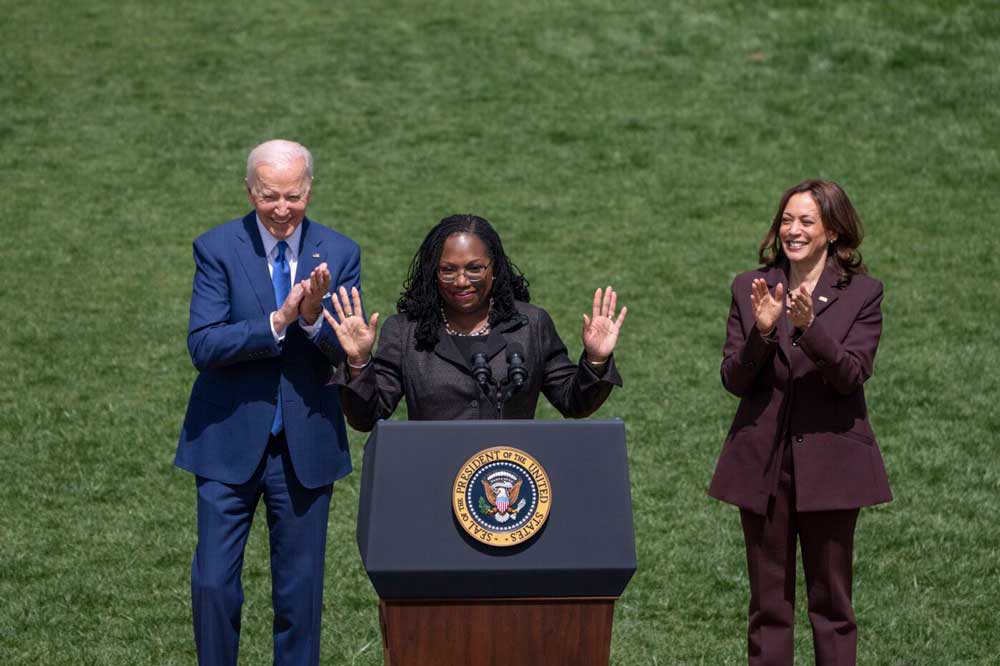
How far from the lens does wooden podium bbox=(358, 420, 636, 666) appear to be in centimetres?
478

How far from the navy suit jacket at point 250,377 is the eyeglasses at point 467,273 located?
572 mm

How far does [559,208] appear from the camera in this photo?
13.6 meters

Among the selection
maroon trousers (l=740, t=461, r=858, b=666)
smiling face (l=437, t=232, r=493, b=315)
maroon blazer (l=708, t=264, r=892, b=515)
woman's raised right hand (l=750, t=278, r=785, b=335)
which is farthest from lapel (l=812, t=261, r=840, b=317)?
smiling face (l=437, t=232, r=493, b=315)

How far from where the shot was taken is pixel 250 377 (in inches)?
227

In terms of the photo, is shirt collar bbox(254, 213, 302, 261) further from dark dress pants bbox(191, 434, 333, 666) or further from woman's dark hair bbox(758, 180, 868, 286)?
woman's dark hair bbox(758, 180, 868, 286)

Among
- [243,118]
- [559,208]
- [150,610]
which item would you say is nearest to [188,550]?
[150,610]

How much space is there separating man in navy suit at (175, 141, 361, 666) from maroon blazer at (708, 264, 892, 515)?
4.63 ft

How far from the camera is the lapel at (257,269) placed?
226 inches

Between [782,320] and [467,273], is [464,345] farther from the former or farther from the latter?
[782,320]

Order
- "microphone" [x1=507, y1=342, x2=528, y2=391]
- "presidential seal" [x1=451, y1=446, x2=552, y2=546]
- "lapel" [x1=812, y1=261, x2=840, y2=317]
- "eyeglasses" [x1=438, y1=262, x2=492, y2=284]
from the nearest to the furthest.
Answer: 1. "presidential seal" [x1=451, y1=446, x2=552, y2=546]
2. "microphone" [x1=507, y1=342, x2=528, y2=391]
3. "eyeglasses" [x1=438, y1=262, x2=492, y2=284]
4. "lapel" [x1=812, y1=261, x2=840, y2=317]

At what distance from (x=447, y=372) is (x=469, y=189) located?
8.67 meters

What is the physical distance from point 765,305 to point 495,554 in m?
1.45

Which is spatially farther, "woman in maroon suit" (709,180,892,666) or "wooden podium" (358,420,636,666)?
"woman in maroon suit" (709,180,892,666)

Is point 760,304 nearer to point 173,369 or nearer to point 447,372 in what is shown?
point 447,372
